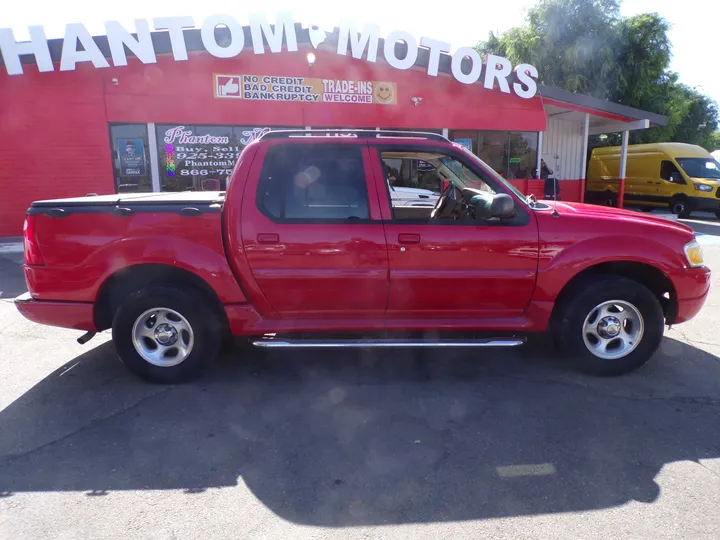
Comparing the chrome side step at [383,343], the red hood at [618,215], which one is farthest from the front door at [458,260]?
the red hood at [618,215]

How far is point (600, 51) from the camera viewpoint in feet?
79.4

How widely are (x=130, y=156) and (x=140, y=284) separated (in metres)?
10.2

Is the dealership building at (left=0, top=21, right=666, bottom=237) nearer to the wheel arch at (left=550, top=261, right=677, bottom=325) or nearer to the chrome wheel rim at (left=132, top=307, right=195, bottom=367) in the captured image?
the chrome wheel rim at (left=132, top=307, right=195, bottom=367)

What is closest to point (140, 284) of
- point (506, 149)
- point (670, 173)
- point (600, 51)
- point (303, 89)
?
point (303, 89)

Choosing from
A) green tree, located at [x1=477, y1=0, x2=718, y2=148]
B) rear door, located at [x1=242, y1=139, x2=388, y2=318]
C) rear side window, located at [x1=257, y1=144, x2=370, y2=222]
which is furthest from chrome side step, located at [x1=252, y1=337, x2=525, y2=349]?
green tree, located at [x1=477, y1=0, x2=718, y2=148]

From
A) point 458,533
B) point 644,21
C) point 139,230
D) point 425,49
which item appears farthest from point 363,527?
point 644,21

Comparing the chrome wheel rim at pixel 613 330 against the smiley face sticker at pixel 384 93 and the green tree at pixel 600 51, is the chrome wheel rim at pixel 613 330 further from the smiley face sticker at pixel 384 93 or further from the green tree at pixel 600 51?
the green tree at pixel 600 51

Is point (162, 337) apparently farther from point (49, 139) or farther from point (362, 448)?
point (49, 139)

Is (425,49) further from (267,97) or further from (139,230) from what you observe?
(139,230)

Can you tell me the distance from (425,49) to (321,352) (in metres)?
A: 11.3

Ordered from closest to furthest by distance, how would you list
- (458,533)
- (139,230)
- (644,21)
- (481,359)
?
(458,533) < (139,230) < (481,359) < (644,21)

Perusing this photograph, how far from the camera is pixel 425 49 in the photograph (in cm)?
1371

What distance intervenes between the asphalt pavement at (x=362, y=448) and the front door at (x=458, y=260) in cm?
66

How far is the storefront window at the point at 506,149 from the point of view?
15.2 m
